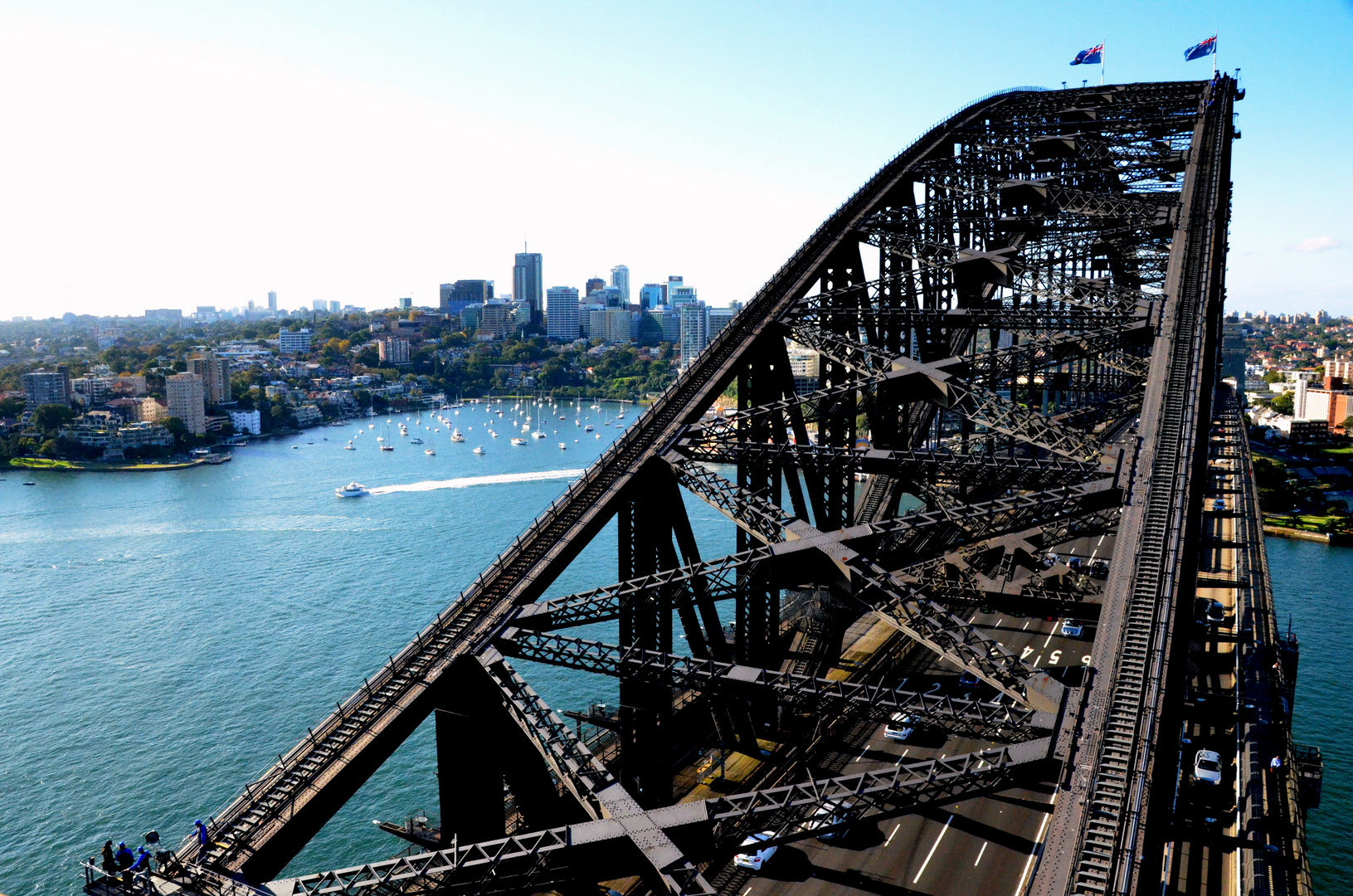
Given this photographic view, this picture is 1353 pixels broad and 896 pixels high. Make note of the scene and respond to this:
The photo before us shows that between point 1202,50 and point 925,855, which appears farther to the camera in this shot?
point 1202,50

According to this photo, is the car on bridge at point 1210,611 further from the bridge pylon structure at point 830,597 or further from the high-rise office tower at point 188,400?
the high-rise office tower at point 188,400

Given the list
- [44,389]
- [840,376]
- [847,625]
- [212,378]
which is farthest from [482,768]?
[212,378]

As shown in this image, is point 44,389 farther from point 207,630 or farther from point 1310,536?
point 1310,536

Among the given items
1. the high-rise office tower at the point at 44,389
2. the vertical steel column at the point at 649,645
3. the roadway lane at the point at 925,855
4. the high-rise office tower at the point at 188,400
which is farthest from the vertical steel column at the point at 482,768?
the high-rise office tower at the point at 44,389

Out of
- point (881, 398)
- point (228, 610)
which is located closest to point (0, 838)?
point (228, 610)

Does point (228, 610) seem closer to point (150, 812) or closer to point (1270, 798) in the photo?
point (150, 812)
